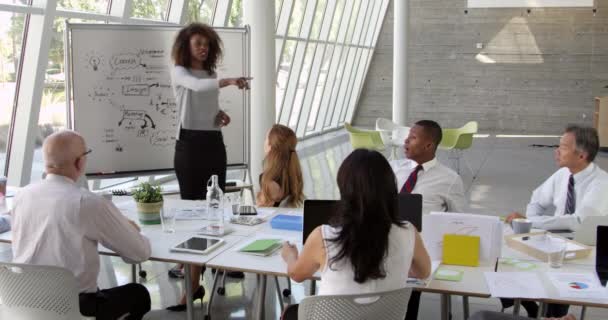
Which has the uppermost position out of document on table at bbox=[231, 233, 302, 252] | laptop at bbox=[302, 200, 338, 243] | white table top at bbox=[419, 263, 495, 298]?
laptop at bbox=[302, 200, 338, 243]

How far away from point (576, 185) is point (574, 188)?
0.07ft

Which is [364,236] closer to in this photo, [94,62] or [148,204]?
[148,204]

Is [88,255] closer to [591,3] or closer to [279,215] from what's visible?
[279,215]

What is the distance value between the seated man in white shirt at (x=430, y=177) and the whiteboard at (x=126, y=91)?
2.38 meters

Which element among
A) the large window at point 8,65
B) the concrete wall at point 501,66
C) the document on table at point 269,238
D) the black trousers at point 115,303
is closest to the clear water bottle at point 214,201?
the document on table at point 269,238

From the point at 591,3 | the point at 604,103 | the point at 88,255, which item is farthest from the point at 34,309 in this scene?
the point at 591,3

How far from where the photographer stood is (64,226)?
281cm

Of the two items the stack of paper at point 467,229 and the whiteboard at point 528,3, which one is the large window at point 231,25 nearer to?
the stack of paper at point 467,229

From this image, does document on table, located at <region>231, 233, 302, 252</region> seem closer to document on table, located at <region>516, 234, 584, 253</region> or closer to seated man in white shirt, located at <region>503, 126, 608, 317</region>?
document on table, located at <region>516, 234, 584, 253</region>

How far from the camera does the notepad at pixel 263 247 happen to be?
3178 millimetres

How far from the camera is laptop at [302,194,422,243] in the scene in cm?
303

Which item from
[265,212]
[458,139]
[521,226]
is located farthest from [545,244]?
[458,139]

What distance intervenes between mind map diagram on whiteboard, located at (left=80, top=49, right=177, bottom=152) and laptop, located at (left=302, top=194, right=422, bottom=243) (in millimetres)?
3054

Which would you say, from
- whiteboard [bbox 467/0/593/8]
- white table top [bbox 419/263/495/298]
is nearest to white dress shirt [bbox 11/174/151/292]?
white table top [bbox 419/263/495/298]
